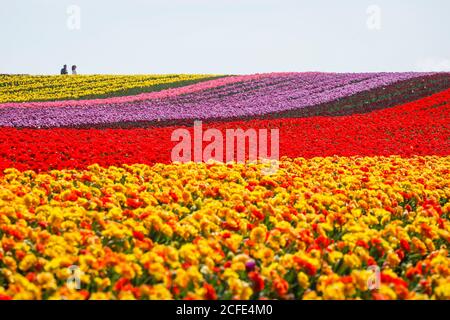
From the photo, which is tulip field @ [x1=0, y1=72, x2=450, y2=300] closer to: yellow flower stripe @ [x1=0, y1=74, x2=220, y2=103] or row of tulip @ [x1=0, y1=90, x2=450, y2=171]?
row of tulip @ [x1=0, y1=90, x2=450, y2=171]

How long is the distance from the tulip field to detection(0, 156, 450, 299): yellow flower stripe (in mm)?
13

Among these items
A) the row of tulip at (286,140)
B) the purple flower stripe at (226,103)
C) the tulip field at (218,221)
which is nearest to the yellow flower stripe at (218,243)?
the tulip field at (218,221)

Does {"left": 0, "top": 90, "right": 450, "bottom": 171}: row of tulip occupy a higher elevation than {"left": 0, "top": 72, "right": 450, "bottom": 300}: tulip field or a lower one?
higher

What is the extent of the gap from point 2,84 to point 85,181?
2928cm

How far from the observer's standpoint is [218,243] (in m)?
4.21

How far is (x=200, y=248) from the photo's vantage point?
3.95 m

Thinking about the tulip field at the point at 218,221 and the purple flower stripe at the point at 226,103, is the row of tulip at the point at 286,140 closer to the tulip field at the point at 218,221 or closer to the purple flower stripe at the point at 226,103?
the tulip field at the point at 218,221

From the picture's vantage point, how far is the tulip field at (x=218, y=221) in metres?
3.70

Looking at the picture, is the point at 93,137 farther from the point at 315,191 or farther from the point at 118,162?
the point at 315,191

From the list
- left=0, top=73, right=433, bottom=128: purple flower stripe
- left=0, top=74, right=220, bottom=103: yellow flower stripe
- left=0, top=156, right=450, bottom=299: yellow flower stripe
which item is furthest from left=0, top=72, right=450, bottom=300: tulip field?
left=0, top=74, right=220, bottom=103: yellow flower stripe

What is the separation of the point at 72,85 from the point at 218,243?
2948cm

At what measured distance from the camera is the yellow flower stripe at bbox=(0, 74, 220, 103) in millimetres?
28344

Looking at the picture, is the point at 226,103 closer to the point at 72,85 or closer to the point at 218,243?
the point at 72,85

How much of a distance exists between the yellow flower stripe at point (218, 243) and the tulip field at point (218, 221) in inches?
0.5
